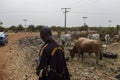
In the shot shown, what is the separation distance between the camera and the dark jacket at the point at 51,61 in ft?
19.9

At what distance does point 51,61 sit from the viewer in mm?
6082

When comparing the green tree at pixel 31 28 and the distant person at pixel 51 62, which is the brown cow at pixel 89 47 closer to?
the distant person at pixel 51 62

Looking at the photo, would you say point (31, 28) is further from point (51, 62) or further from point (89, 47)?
point (51, 62)

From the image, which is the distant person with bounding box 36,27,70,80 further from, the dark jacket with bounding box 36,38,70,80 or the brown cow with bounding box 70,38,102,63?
the brown cow with bounding box 70,38,102,63

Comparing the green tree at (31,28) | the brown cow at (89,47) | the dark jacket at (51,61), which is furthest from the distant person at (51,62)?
the green tree at (31,28)

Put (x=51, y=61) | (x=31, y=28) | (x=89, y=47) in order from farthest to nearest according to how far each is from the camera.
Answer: (x=31, y=28) < (x=89, y=47) < (x=51, y=61)

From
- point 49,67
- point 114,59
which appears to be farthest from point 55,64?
point 114,59

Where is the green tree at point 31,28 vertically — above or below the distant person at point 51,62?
below

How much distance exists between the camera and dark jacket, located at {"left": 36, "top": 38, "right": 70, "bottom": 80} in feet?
19.9

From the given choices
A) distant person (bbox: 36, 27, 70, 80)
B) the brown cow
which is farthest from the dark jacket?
the brown cow

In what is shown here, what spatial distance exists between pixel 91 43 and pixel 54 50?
668 inches

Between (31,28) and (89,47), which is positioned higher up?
(89,47)

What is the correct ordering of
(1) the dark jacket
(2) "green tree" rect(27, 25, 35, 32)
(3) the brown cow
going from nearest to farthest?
Answer: (1) the dark jacket < (3) the brown cow < (2) "green tree" rect(27, 25, 35, 32)

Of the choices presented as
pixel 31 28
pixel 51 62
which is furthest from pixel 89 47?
pixel 31 28
